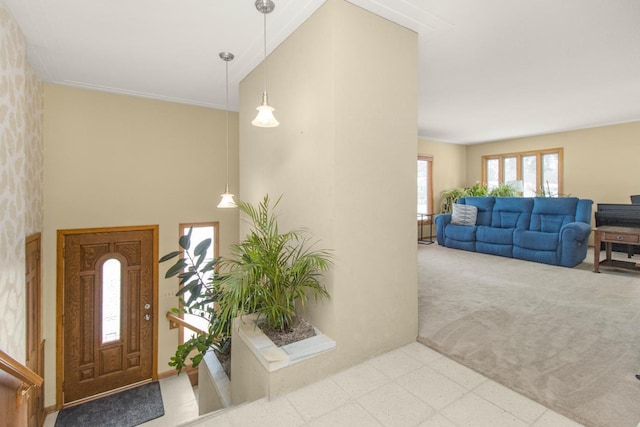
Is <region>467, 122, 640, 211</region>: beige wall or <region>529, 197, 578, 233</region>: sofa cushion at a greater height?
<region>467, 122, 640, 211</region>: beige wall

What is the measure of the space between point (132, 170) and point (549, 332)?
190 inches

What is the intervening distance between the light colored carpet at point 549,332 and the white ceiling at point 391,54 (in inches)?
94.8

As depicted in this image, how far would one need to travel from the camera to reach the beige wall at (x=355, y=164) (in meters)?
2.04

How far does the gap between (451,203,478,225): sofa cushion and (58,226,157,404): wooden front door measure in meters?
5.42

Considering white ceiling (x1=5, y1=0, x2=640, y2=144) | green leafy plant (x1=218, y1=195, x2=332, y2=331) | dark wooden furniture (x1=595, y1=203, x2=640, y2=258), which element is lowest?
green leafy plant (x1=218, y1=195, x2=332, y2=331)

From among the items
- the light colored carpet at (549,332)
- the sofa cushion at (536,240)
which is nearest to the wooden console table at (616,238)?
the light colored carpet at (549,332)

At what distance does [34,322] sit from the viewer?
3199mm

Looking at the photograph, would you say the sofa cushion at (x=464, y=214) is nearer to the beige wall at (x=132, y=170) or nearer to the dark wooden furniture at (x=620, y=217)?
the dark wooden furniture at (x=620, y=217)

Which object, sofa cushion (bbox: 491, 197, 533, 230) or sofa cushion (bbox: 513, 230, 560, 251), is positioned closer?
sofa cushion (bbox: 513, 230, 560, 251)

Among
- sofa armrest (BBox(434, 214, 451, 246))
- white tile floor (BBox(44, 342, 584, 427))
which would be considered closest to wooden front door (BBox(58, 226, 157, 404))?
white tile floor (BBox(44, 342, 584, 427))

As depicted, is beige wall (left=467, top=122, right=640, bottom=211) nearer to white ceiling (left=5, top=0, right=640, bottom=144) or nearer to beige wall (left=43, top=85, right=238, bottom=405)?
white ceiling (left=5, top=0, right=640, bottom=144)

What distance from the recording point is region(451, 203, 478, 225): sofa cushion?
6.04 metres

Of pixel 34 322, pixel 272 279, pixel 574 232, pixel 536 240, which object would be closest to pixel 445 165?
pixel 536 240

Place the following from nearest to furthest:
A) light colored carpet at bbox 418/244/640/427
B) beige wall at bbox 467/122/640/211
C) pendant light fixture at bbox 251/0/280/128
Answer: light colored carpet at bbox 418/244/640/427, pendant light fixture at bbox 251/0/280/128, beige wall at bbox 467/122/640/211
